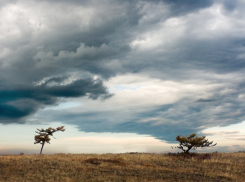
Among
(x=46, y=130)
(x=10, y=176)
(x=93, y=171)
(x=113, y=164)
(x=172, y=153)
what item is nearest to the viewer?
(x=10, y=176)

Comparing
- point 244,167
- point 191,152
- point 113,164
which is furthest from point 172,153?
point 113,164

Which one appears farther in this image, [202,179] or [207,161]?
[207,161]

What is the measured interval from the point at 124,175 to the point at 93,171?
3.71m

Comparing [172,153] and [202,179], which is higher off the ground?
[172,153]

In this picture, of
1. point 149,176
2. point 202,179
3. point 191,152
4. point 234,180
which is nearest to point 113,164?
point 149,176

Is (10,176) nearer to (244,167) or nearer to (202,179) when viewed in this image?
(202,179)

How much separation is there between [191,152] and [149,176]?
23918 mm

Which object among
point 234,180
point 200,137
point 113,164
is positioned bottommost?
point 234,180

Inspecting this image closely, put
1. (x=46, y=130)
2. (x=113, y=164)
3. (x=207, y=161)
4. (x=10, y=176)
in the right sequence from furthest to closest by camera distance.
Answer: (x=46, y=130), (x=207, y=161), (x=113, y=164), (x=10, y=176)

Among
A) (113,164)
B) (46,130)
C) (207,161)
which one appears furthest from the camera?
(46,130)

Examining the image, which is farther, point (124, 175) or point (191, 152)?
point (191, 152)

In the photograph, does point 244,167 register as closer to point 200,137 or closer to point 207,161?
point 207,161

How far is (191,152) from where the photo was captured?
46688mm

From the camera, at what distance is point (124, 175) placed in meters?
25.3
